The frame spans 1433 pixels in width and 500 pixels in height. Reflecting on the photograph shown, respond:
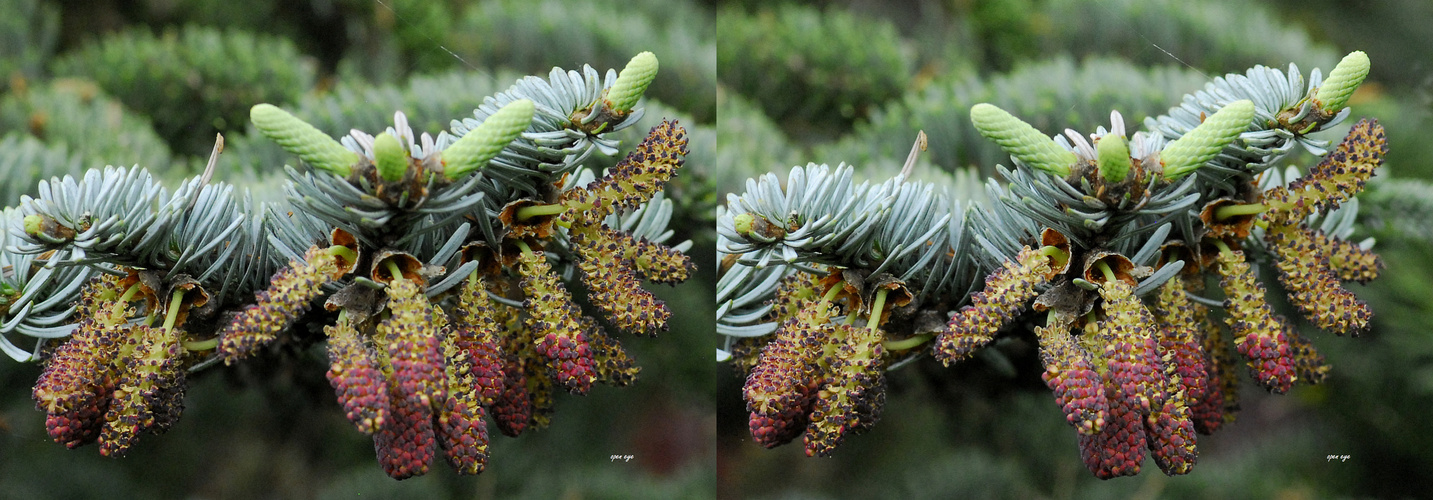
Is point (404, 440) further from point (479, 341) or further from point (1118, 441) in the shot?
point (1118, 441)

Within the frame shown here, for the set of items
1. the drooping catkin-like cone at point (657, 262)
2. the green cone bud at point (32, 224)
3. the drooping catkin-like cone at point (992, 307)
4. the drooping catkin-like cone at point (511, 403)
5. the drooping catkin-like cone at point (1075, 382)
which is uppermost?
the green cone bud at point (32, 224)

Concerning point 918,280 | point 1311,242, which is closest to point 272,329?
point 918,280

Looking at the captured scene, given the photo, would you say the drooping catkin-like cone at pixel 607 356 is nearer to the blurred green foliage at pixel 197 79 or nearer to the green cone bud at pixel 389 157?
the green cone bud at pixel 389 157

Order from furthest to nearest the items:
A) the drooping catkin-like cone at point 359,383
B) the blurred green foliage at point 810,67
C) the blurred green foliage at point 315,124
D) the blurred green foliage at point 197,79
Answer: the blurred green foliage at point 810,67 → the blurred green foliage at point 197,79 → the blurred green foliage at point 315,124 → the drooping catkin-like cone at point 359,383

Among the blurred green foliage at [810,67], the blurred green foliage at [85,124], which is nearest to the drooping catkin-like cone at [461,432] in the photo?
the blurred green foliage at [85,124]

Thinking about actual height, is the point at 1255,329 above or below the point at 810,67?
above

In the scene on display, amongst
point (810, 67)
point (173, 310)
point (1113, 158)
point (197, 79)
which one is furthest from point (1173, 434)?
point (197, 79)

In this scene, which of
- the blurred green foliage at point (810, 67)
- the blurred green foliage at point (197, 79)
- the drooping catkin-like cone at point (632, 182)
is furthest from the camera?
the blurred green foliage at point (810, 67)
